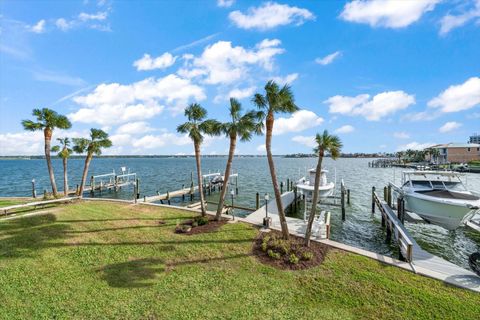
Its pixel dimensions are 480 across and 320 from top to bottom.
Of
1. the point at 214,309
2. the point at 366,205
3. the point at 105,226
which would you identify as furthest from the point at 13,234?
the point at 366,205

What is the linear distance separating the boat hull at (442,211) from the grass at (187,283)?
8244 mm

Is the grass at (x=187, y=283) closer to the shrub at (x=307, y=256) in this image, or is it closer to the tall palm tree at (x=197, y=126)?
the shrub at (x=307, y=256)

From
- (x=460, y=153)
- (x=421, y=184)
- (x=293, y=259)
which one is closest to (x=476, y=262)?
(x=293, y=259)

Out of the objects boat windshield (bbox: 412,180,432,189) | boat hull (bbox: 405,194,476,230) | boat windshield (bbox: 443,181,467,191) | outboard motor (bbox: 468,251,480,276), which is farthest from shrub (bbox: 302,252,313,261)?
boat windshield (bbox: 443,181,467,191)

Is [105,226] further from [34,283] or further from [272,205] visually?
[272,205]

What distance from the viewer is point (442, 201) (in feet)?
49.2

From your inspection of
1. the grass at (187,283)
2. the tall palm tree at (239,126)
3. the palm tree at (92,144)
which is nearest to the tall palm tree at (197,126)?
the tall palm tree at (239,126)

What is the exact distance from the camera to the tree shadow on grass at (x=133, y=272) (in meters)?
8.65

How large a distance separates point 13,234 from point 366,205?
31.6 m

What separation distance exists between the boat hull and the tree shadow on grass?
686 inches

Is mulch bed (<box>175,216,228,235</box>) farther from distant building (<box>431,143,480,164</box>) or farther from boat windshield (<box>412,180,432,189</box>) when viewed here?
distant building (<box>431,143,480,164</box>)

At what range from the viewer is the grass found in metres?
7.38

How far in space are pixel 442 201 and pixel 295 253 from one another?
455 inches

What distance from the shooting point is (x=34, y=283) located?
8.39 meters
